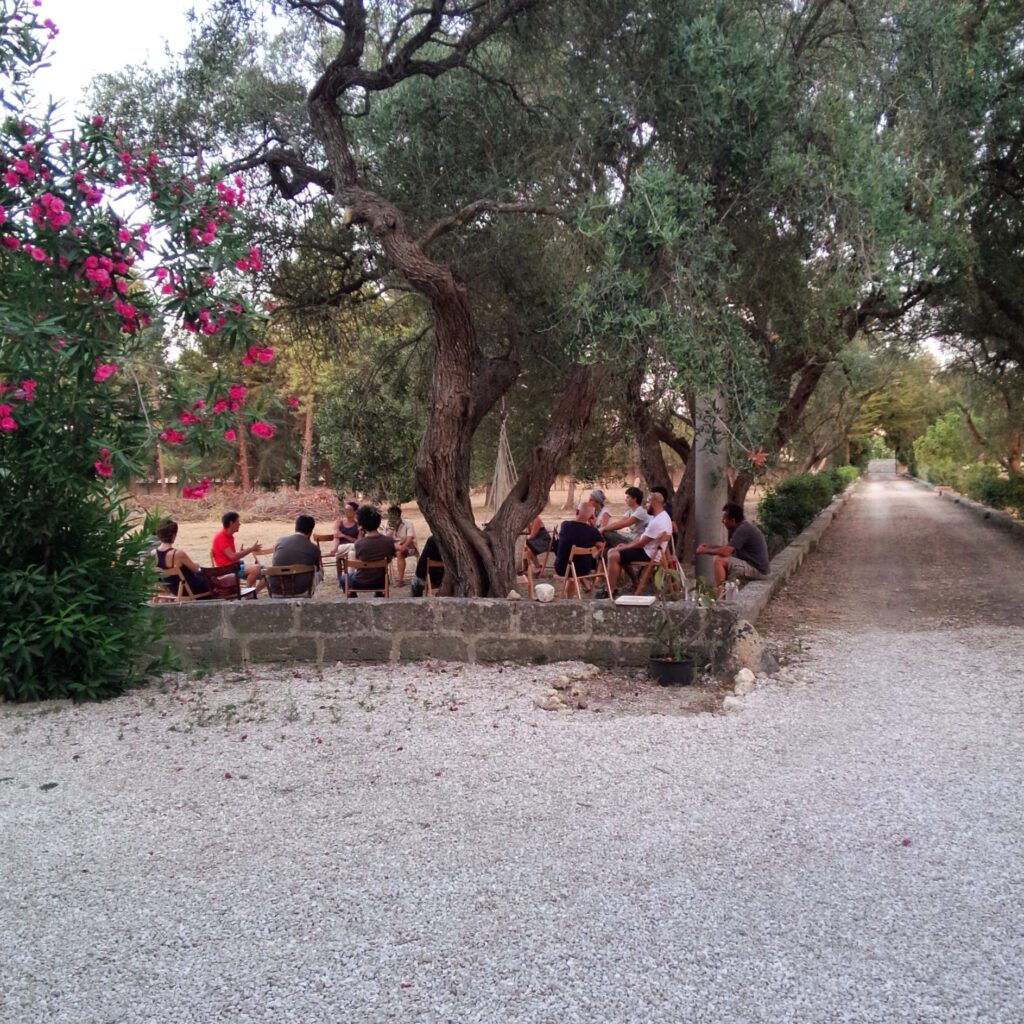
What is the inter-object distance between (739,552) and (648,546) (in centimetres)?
112

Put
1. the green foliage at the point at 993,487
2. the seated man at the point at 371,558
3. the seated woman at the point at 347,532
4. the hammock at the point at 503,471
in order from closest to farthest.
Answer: the seated man at the point at 371,558 < the seated woman at the point at 347,532 < the hammock at the point at 503,471 < the green foliage at the point at 993,487

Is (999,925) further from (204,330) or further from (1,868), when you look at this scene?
(204,330)

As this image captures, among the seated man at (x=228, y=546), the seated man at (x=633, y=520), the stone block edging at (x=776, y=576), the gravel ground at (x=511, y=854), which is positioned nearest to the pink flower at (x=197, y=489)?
the gravel ground at (x=511, y=854)

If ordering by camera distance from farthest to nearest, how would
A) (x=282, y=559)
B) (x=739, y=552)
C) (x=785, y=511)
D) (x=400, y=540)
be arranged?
1. (x=785, y=511)
2. (x=400, y=540)
3. (x=739, y=552)
4. (x=282, y=559)

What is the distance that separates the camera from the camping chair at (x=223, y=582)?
9.07 meters

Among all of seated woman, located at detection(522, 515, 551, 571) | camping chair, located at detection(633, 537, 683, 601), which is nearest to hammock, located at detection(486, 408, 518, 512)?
seated woman, located at detection(522, 515, 551, 571)

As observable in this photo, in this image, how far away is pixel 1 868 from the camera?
3.70 meters

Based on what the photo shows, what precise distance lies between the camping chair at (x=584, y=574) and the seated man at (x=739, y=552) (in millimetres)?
1102

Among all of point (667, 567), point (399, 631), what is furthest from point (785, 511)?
point (399, 631)

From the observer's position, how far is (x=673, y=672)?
21.1ft

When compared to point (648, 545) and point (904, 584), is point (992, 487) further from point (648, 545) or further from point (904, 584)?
point (648, 545)

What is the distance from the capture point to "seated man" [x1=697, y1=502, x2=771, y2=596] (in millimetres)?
9875

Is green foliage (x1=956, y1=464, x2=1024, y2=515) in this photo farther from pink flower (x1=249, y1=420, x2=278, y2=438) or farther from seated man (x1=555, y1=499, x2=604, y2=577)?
pink flower (x1=249, y1=420, x2=278, y2=438)

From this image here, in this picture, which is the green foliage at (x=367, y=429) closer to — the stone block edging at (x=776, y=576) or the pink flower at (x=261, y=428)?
the stone block edging at (x=776, y=576)
